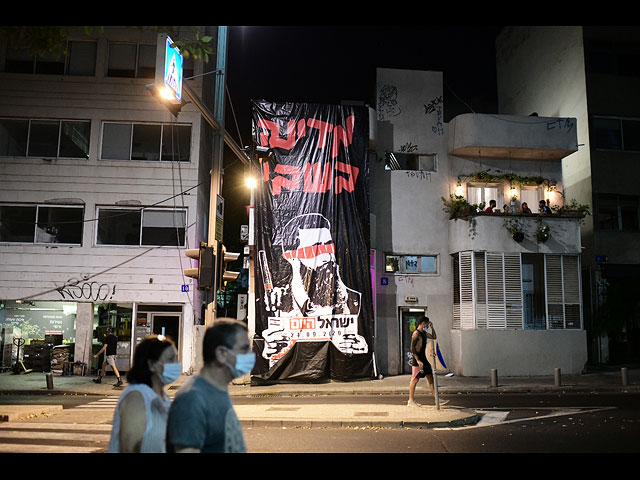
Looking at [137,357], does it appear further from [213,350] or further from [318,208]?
[318,208]

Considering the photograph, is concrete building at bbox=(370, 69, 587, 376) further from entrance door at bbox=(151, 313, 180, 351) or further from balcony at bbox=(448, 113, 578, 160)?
entrance door at bbox=(151, 313, 180, 351)

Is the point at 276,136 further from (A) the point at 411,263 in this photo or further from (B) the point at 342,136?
(A) the point at 411,263

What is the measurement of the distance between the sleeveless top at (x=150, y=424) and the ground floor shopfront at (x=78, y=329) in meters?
17.5

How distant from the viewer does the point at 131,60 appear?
2269 cm

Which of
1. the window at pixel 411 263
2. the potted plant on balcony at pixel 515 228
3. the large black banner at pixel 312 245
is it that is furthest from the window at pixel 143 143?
the potted plant on balcony at pixel 515 228

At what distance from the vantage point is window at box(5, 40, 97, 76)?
22375mm

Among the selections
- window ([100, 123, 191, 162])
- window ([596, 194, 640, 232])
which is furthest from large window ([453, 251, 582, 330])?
window ([100, 123, 191, 162])

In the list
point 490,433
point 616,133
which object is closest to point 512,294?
point 616,133

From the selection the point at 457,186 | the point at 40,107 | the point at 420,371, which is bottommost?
the point at 420,371

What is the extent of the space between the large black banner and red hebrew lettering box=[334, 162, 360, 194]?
0.04m

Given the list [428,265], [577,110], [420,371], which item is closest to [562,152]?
[577,110]

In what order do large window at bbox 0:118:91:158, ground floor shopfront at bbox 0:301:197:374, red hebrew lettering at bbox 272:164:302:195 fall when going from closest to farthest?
red hebrew lettering at bbox 272:164:302:195 → ground floor shopfront at bbox 0:301:197:374 → large window at bbox 0:118:91:158
